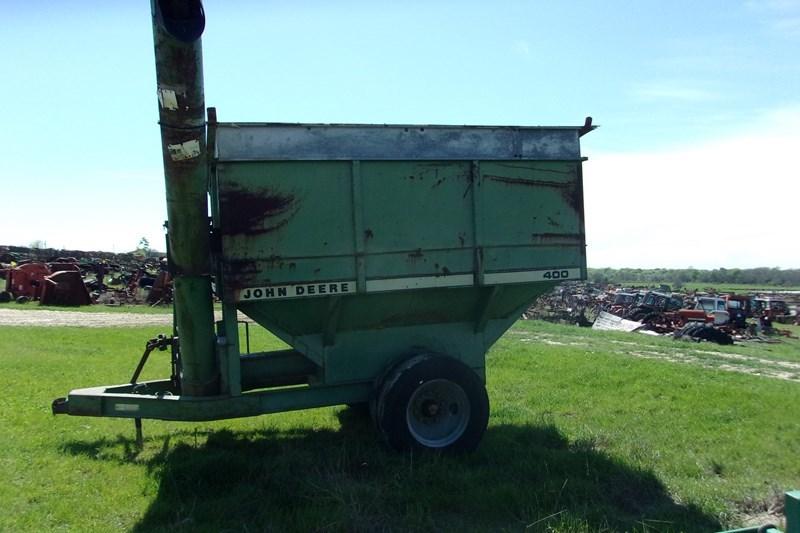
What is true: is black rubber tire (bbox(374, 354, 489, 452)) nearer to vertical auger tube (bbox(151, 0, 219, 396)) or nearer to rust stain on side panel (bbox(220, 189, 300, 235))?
vertical auger tube (bbox(151, 0, 219, 396))

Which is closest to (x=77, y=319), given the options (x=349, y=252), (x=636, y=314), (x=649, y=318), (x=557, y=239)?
(x=349, y=252)

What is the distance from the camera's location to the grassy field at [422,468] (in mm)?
4871

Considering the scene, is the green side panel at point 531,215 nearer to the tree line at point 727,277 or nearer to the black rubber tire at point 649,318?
the black rubber tire at point 649,318

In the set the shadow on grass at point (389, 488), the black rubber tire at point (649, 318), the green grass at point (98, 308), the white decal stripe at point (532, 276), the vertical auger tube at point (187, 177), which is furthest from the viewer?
the black rubber tire at point (649, 318)

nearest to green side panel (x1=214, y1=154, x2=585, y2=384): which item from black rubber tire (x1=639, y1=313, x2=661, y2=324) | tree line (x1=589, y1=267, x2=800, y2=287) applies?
black rubber tire (x1=639, y1=313, x2=661, y2=324)

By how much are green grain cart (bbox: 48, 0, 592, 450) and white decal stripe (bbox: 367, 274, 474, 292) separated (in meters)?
0.01

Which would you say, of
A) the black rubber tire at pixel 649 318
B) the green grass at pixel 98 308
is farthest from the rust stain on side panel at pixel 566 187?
the black rubber tire at pixel 649 318

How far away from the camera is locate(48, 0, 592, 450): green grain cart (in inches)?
227

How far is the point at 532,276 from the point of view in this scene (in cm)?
675

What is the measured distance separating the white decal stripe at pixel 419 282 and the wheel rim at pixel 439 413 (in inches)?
35.2

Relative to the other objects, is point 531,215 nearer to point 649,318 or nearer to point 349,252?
point 349,252

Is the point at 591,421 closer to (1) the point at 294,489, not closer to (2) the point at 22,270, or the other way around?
(1) the point at 294,489

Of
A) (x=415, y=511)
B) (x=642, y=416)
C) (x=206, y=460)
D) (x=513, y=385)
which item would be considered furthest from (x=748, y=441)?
(x=206, y=460)

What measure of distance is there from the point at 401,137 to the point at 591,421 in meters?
3.95
